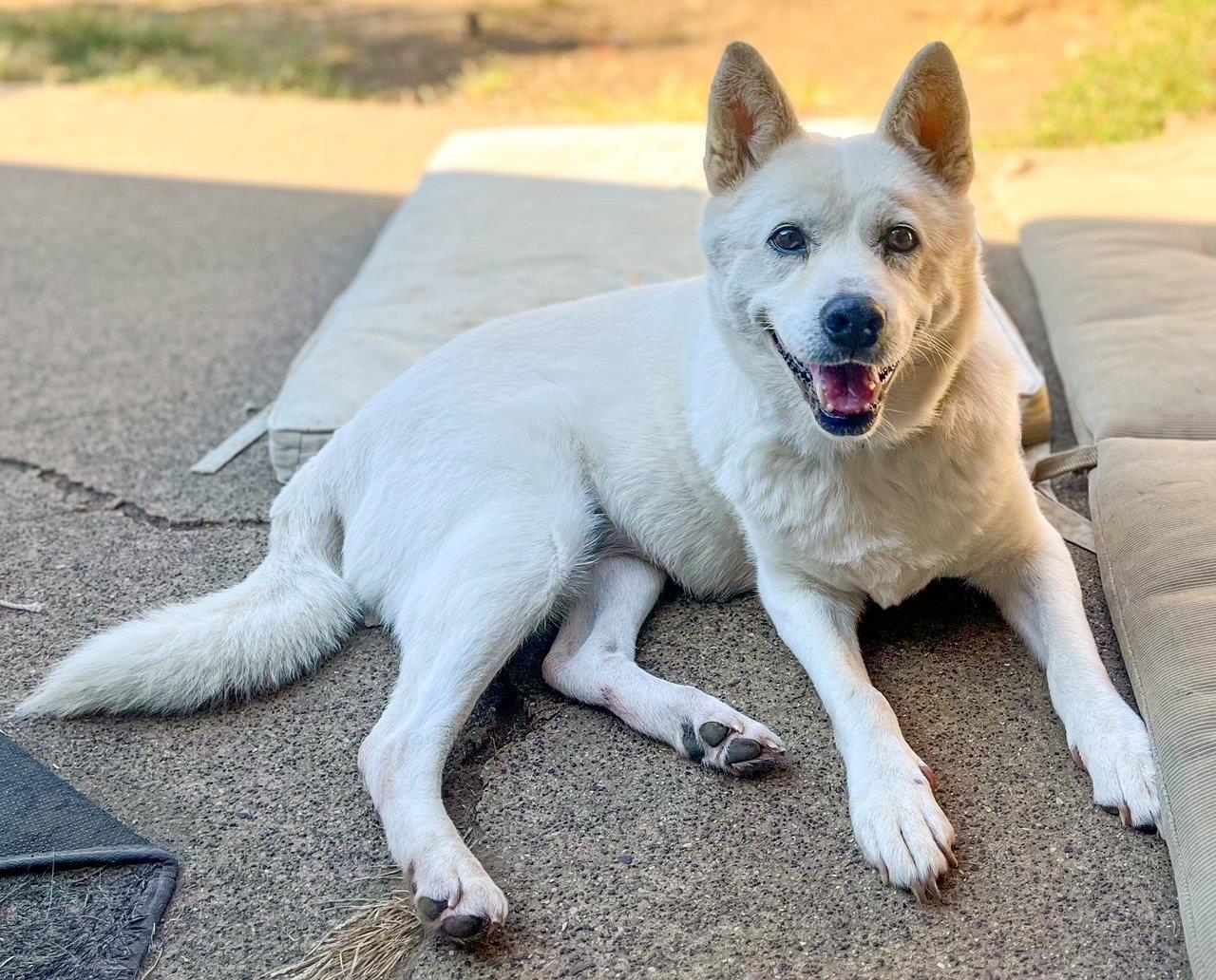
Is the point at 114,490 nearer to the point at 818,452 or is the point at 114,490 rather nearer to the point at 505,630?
the point at 505,630

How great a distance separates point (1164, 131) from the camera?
4.93 m

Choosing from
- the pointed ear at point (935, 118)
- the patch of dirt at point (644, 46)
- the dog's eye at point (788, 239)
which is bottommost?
the patch of dirt at point (644, 46)

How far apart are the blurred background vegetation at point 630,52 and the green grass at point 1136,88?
0.4 inches

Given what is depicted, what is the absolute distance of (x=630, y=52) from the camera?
7051 millimetres

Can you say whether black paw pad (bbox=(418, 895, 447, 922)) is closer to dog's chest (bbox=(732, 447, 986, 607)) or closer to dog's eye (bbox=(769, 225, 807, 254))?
dog's chest (bbox=(732, 447, 986, 607))

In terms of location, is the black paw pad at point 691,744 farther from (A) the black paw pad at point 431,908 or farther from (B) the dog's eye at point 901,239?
(B) the dog's eye at point 901,239

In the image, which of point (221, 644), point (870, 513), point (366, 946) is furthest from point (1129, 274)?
point (366, 946)

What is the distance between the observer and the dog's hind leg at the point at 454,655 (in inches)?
67.9

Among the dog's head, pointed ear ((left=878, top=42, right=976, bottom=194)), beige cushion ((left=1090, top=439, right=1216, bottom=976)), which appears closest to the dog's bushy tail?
the dog's head

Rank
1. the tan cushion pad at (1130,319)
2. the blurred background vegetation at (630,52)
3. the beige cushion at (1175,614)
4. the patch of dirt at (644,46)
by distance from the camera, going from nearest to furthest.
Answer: the beige cushion at (1175,614), the tan cushion pad at (1130,319), the blurred background vegetation at (630,52), the patch of dirt at (644,46)

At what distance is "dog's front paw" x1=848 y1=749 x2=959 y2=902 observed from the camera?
169 centimetres

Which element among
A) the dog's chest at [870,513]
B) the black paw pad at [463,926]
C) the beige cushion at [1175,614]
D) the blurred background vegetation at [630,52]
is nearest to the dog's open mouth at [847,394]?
the dog's chest at [870,513]

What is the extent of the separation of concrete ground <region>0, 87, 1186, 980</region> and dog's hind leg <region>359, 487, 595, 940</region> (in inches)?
3.3

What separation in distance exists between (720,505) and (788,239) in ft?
1.93
